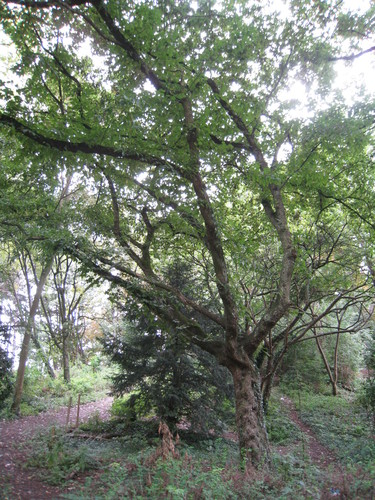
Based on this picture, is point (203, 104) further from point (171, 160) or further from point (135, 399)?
point (135, 399)

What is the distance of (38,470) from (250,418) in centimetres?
390

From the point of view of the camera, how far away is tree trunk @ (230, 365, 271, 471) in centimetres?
567

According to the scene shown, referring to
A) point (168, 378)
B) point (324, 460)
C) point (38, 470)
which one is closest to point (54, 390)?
point (168, 378)

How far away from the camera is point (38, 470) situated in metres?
5.82

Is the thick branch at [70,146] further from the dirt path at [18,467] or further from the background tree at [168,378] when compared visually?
the dirt path at [18,467]

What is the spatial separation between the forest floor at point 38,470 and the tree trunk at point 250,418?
0.87m

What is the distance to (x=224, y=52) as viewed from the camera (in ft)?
20.7

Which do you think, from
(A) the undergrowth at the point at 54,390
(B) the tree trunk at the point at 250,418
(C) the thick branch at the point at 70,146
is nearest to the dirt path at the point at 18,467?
(A) the undergrowth at the point at 54,390

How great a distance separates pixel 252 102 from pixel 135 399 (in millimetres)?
8315

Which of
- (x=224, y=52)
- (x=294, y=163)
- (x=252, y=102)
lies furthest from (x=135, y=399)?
(x=224, y=52)

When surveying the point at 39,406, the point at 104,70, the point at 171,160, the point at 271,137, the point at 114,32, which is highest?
the point at 104,70

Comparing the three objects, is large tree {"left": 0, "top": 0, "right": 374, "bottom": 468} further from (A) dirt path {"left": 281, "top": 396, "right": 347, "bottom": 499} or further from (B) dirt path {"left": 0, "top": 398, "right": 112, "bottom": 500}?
(B) dirt path {"left": 0, "top": 398, "right": 112, "bottom": 500}

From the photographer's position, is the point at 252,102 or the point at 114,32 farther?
the point at 252,102

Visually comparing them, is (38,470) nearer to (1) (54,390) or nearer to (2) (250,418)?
(2) (250,418)
